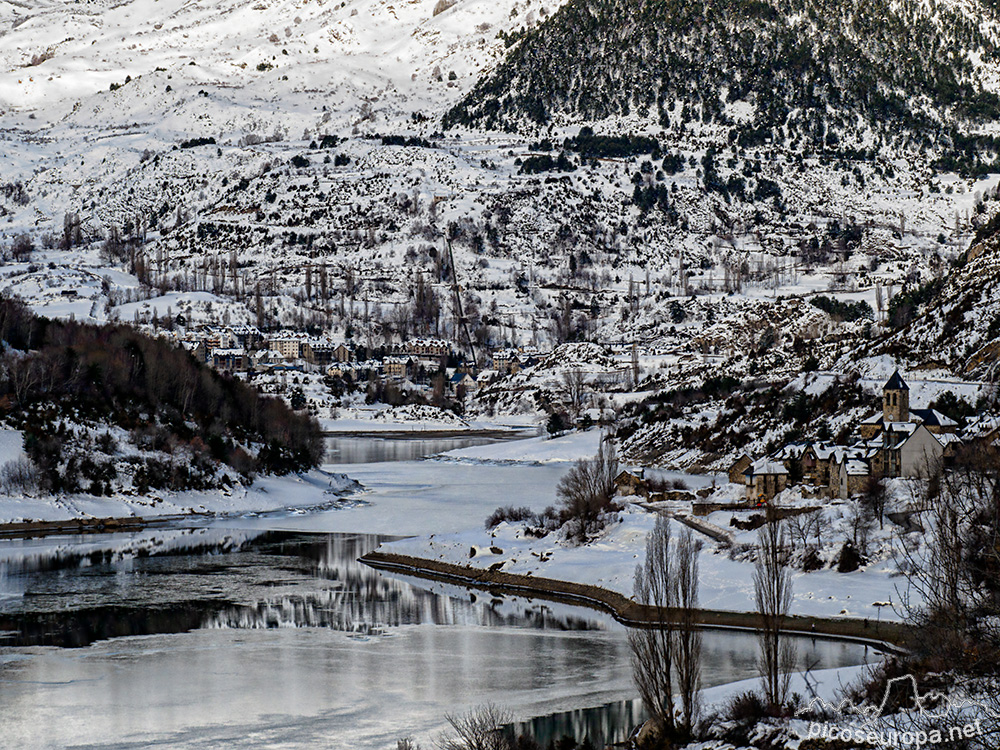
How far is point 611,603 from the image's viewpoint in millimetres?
44281

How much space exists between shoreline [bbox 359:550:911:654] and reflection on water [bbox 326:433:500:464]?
5443 cm

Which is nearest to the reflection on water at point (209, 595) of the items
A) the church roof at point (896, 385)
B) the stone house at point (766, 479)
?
the stone house at point (766, 479)

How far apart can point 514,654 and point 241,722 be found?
387 inches

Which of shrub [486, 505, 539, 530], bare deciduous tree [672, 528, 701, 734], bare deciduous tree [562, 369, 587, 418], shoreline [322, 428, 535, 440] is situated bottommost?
shoreline [322, 428, 535, 440]

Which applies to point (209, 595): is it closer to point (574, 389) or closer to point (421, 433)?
point (421, 433)

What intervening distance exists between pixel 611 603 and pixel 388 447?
84.3 m

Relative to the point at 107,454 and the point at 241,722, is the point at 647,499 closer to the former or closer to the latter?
the point at 107,454

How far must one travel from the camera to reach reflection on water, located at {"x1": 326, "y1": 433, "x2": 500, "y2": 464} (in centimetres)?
11134

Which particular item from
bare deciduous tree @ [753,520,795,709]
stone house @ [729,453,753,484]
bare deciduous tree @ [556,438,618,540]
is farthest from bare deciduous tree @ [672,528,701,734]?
stone house @ [729,453,753,484]

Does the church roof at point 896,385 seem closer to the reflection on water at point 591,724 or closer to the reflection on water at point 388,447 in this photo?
the reflection on water at point 591,724

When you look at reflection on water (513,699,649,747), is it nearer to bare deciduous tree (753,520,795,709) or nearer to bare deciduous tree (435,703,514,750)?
bare deciduous tree (435,703,514,750)

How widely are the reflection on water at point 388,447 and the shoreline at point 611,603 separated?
54.4 meters

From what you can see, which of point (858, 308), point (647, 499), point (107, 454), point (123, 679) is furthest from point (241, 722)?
point (858, 308)

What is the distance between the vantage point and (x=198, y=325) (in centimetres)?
17662
